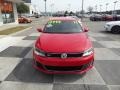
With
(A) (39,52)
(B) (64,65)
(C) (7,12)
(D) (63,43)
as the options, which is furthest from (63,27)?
(C) (7,12)

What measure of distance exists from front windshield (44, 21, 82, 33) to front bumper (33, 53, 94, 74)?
178 centimetres

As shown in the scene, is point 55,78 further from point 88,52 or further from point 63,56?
point 88,52

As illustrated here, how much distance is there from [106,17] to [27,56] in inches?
1489

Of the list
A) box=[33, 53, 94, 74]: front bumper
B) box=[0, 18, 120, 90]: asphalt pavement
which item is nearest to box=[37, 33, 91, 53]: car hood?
box=[33, 53, 94, 74]: front bumper

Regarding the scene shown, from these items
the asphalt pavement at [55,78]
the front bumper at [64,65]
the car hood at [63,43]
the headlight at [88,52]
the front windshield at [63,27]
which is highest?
the front windshield at [63,27]

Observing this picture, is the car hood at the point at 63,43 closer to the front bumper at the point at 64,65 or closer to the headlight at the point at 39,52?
the headlight at the point at 39,52

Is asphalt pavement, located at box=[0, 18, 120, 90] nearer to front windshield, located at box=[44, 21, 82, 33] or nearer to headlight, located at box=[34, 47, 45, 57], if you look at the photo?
headlight, located at box=[34, 47, 45, 57]

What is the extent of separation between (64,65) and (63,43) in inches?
30.8

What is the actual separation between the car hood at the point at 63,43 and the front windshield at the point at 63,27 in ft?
1.67

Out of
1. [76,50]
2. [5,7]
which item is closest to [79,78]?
[76,50]

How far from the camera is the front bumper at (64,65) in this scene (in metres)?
5.09

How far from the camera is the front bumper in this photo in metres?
5.09

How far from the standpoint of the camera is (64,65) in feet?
16.7

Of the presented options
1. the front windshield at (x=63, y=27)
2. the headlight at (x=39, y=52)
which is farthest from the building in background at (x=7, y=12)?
the headlight at (x=39, y=52)
